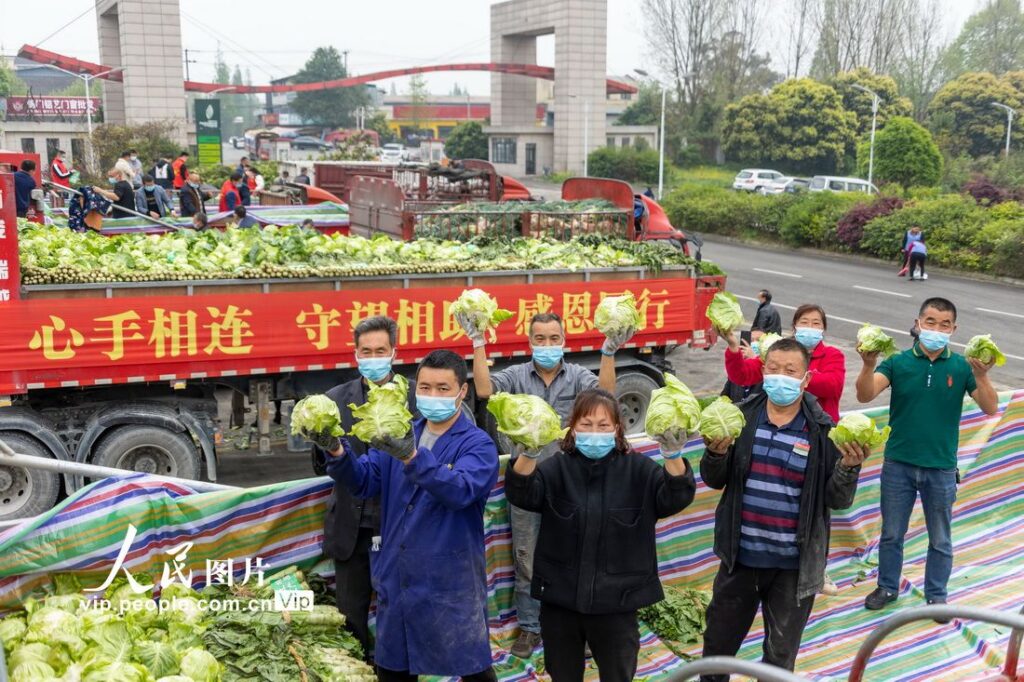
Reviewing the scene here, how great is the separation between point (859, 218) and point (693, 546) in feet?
86.1

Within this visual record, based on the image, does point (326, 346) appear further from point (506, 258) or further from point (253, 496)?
point (253, 496)

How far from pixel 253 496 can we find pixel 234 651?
38.9 inches

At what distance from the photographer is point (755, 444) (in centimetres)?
523

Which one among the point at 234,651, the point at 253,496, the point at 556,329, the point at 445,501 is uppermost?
the point at 556,329

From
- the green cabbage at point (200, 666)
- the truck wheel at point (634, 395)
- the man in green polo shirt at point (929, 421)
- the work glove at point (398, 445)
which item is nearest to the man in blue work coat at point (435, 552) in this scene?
the work glove at point (398, 445)

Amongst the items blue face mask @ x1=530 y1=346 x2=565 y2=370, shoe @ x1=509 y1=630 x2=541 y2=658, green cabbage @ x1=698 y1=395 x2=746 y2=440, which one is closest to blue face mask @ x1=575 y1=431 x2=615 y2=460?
green cabbage @ x1=698 y1=395 x2=746 y2=440

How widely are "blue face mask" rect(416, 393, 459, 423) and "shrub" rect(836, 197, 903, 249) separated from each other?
27949 mm

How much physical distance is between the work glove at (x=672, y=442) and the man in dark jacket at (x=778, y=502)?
14.5 inches

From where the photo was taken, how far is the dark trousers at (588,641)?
15.7 feet

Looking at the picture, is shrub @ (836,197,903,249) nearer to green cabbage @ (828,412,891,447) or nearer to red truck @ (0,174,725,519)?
red truck @ (0,174,725,519)

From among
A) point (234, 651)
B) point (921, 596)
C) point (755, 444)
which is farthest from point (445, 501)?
point (921, 596)

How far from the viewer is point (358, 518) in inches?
211

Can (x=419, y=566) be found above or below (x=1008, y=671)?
above

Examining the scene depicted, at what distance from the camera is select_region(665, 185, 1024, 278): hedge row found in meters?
26.8
